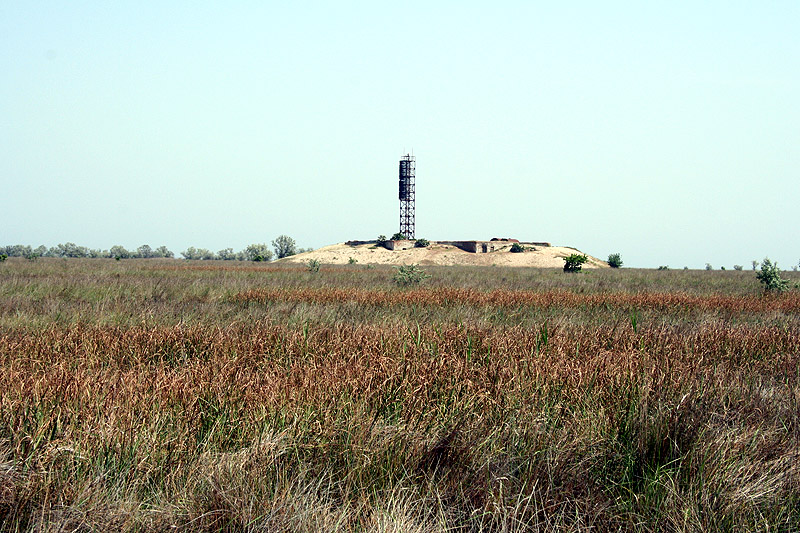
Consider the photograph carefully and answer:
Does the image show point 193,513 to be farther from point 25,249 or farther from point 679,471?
point 25,249

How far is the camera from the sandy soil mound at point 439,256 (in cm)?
6050

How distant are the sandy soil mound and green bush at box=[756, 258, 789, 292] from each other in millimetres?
36798

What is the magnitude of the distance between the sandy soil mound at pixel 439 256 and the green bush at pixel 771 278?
36.8m

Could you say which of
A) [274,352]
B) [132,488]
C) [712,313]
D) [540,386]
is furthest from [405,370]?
[712,313]

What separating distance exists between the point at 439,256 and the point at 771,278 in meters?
48.5

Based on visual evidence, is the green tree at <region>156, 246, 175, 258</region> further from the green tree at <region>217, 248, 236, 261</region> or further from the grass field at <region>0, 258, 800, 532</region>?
the grass field at <region>0, 258, 800, 532</region>

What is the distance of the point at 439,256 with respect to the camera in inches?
2628

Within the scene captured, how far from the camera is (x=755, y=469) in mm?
3258

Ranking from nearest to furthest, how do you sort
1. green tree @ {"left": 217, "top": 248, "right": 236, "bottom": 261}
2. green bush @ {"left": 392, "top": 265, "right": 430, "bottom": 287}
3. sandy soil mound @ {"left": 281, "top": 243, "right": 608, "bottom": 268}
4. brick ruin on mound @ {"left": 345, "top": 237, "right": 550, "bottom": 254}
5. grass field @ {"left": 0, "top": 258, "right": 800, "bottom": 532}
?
grass field @ {"left": 0, "top": 258, "right": 800, "bottom": 532} → green bush @ {"left": 392, "top": 265, "right": 430, "bottom": 287} → sandy soil mound @ {"left": 281, "top": 243, "right": 608, "bottom": 268} → brick ruin on mound @ {"left": 345, "top": 237, "right": 550, "bottom": 254} → green tree @ {"left": 217, "top": 248, "right": 236, "bottom": 261}

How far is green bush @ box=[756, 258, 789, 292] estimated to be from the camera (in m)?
18.4

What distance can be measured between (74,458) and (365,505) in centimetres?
175

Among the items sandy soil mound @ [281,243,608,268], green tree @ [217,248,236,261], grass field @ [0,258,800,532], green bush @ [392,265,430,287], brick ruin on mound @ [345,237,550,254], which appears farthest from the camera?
green tree @ [217,248,236,261]

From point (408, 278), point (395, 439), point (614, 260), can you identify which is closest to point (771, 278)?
point (408, 278)

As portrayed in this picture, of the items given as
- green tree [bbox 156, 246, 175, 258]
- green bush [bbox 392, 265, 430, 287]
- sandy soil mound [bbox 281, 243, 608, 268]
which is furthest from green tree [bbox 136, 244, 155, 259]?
green bush [bbox 392, 265, 430, 287]
